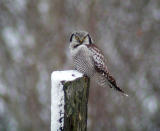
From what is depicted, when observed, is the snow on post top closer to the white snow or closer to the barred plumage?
the white snow

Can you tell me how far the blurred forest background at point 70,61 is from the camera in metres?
9.13

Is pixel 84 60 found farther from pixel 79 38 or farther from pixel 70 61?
pixel 70 61

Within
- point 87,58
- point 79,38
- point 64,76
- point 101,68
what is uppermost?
point 79,38

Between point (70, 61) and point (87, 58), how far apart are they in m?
4.07

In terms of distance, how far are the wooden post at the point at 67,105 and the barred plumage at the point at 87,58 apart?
1.55 meters

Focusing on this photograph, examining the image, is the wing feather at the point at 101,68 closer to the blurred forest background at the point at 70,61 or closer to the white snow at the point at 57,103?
the white snow at the point at 57,103

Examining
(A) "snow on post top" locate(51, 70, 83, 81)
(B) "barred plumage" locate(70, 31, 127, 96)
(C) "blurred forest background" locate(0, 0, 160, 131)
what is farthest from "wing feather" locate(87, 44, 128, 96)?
(C) "blurred forest background" locate(0, 0, 160, 131)

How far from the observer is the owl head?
17.2 feet

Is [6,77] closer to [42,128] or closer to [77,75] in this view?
[42,128]

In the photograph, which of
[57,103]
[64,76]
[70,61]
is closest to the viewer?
[57,103]

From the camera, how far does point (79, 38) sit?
17.2ft

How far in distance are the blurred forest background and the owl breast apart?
3.56m

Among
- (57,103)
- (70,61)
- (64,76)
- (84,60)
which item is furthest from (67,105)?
(70,61)

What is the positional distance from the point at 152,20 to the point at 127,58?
891 mm
